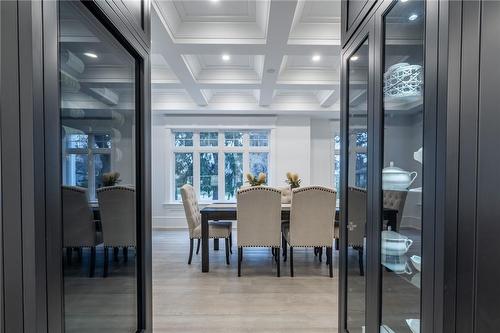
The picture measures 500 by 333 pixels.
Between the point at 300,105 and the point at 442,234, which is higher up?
the point at 300,105

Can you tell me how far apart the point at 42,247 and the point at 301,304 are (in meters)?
2.43

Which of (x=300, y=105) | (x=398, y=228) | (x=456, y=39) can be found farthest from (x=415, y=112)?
(x=300, y=105)

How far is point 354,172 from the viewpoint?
163 cm

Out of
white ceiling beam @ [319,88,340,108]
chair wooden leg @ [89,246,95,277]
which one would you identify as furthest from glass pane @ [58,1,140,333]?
white ceiling beam @ [319,88,340,108]

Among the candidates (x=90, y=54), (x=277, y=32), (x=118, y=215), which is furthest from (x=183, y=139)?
(x=90, y=54)

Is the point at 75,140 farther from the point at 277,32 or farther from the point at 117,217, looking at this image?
the point at 277,32

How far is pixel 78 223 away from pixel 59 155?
35 cm

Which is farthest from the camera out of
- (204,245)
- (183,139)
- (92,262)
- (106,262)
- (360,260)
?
(183,139)

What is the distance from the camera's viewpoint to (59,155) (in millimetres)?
853

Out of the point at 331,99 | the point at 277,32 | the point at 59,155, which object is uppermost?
the point at 277,32

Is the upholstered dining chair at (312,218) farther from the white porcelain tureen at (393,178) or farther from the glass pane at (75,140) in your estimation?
the glass pane at (75,140)

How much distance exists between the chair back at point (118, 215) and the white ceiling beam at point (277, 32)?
6.21ft

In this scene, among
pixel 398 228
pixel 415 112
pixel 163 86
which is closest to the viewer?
pixel 415 112

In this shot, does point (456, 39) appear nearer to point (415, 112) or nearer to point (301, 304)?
point (415, 112)
